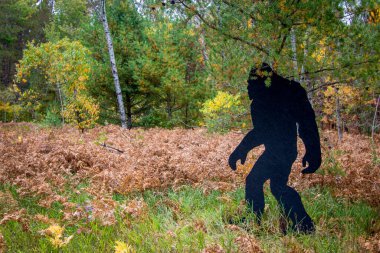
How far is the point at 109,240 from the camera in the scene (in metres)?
3.74

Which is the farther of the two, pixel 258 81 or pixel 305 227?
pixel 258 81

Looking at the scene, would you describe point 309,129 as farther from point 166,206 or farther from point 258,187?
point 166,206

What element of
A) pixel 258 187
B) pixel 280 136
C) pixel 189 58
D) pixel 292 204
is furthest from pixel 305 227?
pixel 189 58

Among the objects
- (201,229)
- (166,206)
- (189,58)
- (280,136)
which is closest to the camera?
(201,229)

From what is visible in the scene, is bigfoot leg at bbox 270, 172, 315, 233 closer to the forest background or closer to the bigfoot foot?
the bigfoot foot

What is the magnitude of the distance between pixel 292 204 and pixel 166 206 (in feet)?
5.46

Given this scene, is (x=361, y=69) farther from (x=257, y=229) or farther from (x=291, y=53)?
(x=257, y=229)

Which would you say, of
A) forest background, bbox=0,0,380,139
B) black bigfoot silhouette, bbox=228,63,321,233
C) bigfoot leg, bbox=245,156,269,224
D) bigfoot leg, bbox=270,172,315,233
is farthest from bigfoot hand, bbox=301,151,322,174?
forest background, bbox=0,0,380,139

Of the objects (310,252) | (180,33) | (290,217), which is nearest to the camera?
(310,252)

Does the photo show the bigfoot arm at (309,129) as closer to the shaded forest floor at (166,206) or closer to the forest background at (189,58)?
the forest background at (189,58)

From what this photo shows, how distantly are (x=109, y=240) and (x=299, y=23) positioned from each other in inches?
119

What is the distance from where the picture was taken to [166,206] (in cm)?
471

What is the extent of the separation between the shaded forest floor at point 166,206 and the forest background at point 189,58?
1197 mm

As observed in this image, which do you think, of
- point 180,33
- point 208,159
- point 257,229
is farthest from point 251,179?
point 180,33
